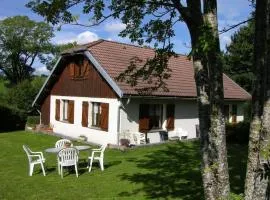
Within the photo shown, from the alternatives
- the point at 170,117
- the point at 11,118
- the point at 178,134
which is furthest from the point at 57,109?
the point at 178,134

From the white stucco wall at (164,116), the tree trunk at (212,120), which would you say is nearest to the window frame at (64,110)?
the white stucco wall at (164,116)

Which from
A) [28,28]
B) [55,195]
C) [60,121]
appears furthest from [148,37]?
[28,28]

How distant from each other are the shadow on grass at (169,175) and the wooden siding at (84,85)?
4.87m

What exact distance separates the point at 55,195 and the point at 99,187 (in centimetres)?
140

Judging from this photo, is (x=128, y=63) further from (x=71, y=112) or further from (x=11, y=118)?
(x=11, y=118)

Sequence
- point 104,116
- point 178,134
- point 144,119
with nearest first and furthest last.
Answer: point 104,116, point 144,119, point 178,134

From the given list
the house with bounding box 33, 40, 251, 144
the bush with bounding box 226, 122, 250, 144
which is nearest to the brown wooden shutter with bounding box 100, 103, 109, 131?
the house with bounding box 33, 40, 251, 144

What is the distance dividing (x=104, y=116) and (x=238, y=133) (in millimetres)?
7666

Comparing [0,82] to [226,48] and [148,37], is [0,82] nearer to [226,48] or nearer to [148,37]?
[226,48]

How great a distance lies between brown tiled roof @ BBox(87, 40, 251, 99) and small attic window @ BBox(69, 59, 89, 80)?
1.27 meters

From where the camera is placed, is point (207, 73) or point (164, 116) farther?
point (164, 116)

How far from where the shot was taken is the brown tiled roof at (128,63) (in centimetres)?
2277

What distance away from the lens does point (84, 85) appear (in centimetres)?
2492

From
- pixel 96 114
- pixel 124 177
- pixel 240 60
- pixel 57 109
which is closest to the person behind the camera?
pixel 124 177
